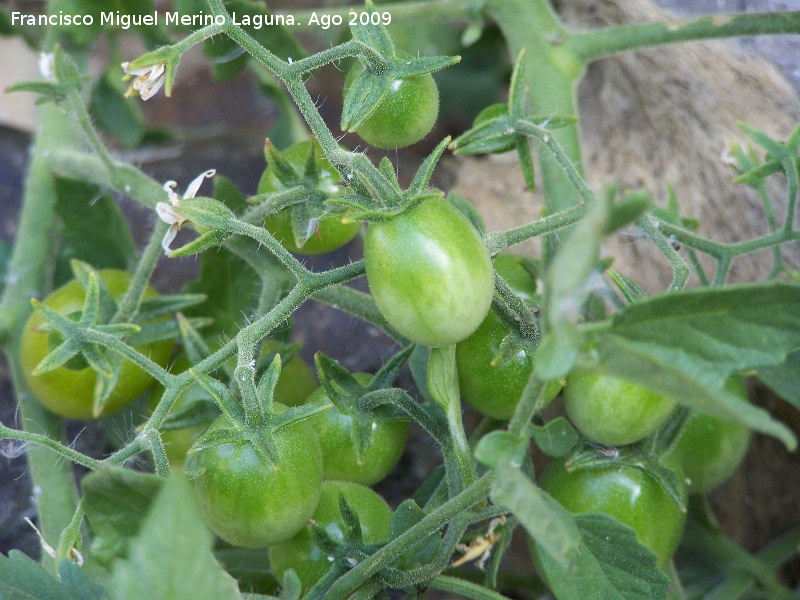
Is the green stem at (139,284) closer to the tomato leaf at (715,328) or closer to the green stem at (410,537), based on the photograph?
the green stem at (410,537)

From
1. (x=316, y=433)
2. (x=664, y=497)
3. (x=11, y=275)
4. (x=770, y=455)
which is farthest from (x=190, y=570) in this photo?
(x=770, y=455)

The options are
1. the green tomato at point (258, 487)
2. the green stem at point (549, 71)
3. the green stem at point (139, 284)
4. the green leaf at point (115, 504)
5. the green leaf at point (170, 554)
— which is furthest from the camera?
the green stem at point (549, 71)

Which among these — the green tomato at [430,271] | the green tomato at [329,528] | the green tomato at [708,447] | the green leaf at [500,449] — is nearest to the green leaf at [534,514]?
the green leaf at [500,449]

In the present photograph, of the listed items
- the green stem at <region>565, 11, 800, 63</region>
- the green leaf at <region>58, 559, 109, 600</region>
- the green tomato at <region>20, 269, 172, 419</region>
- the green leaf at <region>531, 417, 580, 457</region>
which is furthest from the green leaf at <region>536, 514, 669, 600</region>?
the green stem at <region>565, 11, 800, 63</region>

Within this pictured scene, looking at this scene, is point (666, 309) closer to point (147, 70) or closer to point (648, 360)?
point (648, 360)

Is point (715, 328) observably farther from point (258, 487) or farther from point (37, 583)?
point (37, 583)

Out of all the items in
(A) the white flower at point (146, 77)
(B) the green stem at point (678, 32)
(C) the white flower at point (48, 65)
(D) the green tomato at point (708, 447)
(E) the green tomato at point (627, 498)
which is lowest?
(D) the green tomato at point (708, 447)
